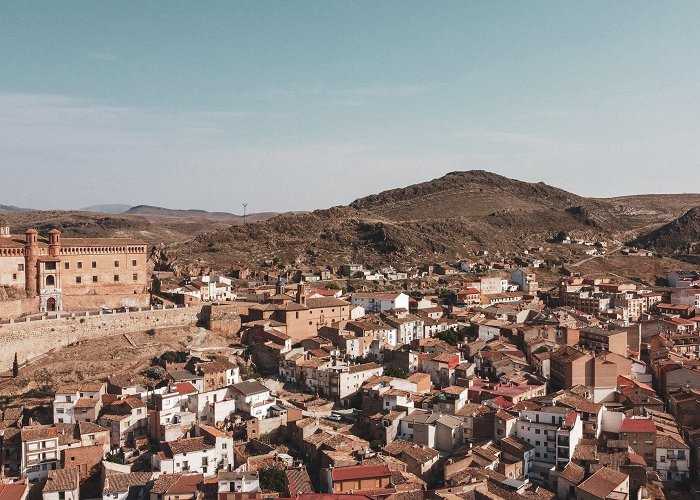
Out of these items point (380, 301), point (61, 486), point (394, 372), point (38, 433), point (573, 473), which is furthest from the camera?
point (380, 301)

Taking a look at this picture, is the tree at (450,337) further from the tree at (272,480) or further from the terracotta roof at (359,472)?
the tree at (272,480)

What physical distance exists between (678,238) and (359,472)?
277ft

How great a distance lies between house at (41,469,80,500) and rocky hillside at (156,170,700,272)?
34297 millimetres

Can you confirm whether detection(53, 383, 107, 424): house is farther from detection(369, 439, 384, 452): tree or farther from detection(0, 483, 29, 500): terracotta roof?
detection(369, 439, 384, 452): tree

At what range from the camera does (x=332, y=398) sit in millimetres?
31062

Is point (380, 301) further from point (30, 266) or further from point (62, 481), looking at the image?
point (62, 481)

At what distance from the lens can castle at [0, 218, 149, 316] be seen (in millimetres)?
33312

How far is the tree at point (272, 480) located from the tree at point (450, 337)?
1808 cm

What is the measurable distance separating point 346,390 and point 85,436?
38.7ft

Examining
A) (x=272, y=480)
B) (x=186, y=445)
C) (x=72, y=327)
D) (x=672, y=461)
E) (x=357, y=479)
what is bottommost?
(x=672, y=461)

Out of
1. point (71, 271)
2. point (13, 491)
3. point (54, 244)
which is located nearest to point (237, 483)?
point (13, 491)

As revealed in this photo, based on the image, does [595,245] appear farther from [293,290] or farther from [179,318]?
[179,318]

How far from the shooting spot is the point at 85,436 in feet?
80.5

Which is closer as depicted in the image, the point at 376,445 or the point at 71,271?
the point at 376,445
